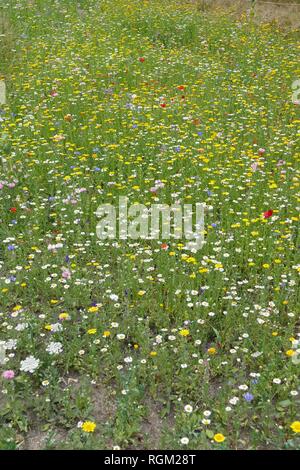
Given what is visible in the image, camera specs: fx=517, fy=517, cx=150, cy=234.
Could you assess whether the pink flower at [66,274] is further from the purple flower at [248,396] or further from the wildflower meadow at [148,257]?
the purple flower at [248,396]

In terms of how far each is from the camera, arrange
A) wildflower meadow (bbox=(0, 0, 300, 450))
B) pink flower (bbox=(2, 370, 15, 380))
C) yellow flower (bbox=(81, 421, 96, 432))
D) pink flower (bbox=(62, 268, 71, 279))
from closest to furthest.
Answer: yellow flower (bbox=(81, 421, 96, 432)), wildflower meadow (bbox=(0, 0, 300, 450)), pink flower (bbox=(2, 370, 15, 380)), pink flower (bbox=(62, 268, 71, 279))

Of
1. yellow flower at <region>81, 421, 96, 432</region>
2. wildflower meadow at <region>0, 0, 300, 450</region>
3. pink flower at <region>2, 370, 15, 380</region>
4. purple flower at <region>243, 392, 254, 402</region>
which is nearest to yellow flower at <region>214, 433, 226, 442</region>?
wildflower meadow at <region>0, 0, 300, 450</region>

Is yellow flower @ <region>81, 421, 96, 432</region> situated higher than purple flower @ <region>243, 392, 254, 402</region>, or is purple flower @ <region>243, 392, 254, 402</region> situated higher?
purple flower @ <region>243, 392, 254, 402</region>

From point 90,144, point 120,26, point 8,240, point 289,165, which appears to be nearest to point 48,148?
point 90,144

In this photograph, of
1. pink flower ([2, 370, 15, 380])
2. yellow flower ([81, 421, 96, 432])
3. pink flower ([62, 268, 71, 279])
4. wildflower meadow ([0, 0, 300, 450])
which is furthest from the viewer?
pink flower ([62, 268, 71, 279])

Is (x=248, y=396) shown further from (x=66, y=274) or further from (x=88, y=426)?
(x=66, y=274)

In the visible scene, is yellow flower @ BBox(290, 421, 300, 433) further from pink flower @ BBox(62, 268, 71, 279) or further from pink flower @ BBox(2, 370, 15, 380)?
pink flower @ BBox(62, 268, 71, 279)

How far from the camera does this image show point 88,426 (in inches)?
131

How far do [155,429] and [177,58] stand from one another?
8.89m

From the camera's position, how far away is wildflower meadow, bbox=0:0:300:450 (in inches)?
138

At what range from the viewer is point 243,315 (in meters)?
4.19

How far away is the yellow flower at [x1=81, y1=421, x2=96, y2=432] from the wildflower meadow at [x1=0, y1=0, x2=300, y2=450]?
0.21 ft

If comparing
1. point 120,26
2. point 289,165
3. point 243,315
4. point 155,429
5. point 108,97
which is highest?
point 120,26
